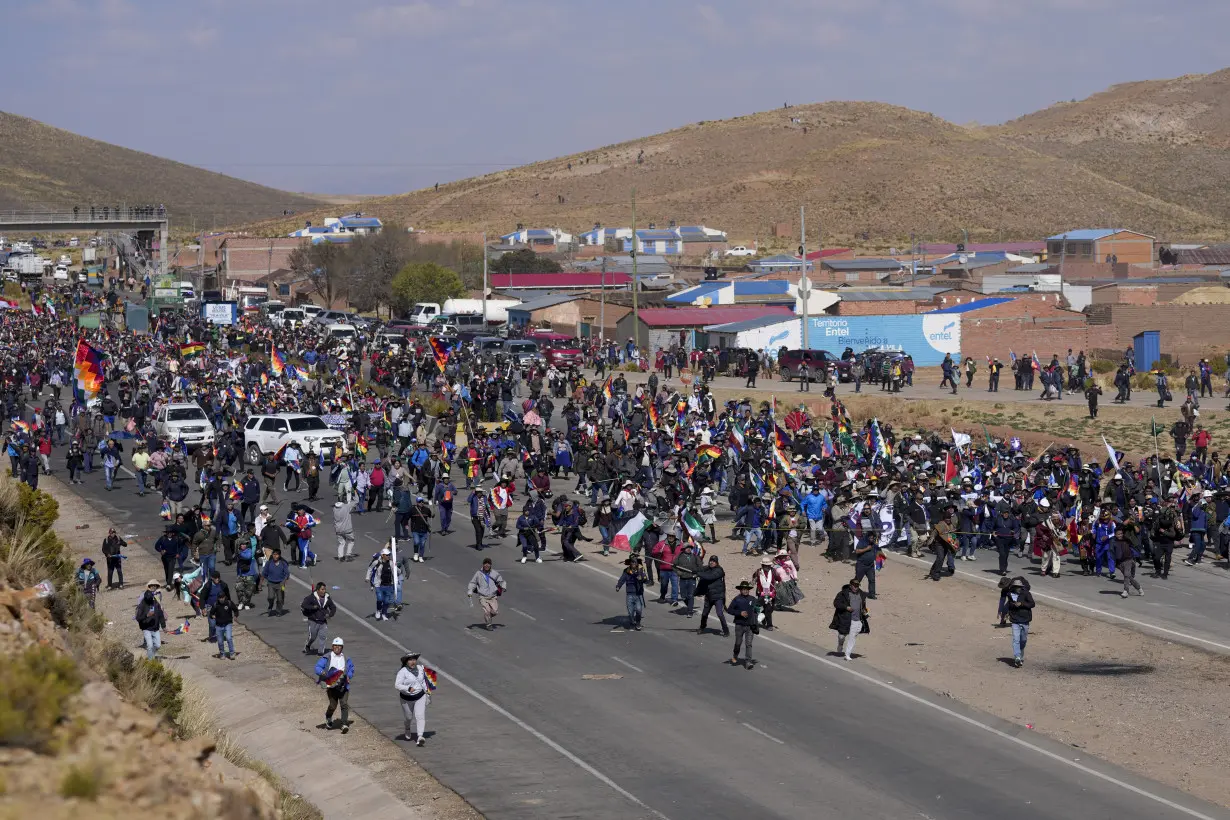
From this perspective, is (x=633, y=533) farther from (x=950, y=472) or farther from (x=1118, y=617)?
(x=950, y=472)

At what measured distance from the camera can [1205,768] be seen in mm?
17016

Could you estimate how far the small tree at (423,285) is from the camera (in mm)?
93500

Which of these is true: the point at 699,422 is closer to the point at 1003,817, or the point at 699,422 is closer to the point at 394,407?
the point at 394,407

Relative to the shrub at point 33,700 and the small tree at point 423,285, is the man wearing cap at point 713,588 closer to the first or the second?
the shrub at point 33,700

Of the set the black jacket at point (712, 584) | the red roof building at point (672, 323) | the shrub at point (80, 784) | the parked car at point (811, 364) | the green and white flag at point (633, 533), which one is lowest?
the black jacket at point (712, 584)

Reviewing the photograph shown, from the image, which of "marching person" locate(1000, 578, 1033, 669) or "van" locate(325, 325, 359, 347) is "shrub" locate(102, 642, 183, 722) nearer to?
"marching person" locate(1000, 578, 1033, 669)

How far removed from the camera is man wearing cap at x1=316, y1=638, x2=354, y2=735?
17.8 meters

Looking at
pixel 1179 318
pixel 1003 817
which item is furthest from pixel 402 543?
pixel 1179 318

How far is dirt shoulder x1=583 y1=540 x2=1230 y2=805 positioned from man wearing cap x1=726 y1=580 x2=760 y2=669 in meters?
1.19

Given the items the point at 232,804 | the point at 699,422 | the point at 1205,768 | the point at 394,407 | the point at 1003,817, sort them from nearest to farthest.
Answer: the point at 232,804 < the point at 1003,817 < the point at 1205,768 < the point at 699,422 < the point at 394,407

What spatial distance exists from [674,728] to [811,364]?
1550 inches

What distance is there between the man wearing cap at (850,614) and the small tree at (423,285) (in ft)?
242

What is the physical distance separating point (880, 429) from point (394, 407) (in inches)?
545

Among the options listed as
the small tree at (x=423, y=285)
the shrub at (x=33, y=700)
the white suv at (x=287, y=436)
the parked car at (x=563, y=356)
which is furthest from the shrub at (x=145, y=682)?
the small tree at (x=423, y=285)
